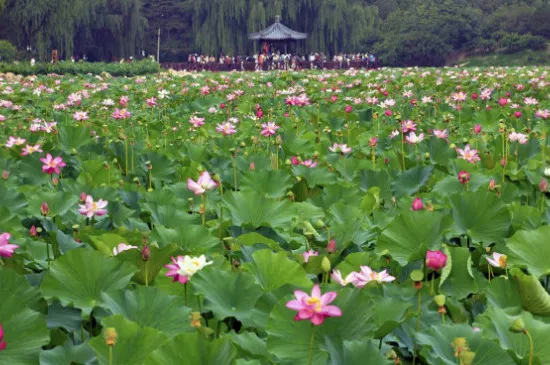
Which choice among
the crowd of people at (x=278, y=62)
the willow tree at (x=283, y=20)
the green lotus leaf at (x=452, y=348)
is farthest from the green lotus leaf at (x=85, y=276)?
the willow tree at (x=283, y=20)

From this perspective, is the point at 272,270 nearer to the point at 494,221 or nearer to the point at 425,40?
the point at 494,221

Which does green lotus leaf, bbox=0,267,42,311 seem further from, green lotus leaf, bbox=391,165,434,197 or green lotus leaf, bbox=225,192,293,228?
green lotus leaf, bbox=391,165,434,197

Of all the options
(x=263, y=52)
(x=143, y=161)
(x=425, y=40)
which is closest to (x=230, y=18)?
(x=263, y=52)

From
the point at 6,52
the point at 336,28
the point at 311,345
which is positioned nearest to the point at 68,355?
the point at 311,345

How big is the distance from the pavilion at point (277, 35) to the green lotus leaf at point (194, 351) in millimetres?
27569

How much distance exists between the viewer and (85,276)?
1086 millimetres

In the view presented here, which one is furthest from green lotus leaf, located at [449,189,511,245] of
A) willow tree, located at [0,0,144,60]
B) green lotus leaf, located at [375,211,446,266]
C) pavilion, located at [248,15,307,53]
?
pavilion, located at [248,15,307,53]

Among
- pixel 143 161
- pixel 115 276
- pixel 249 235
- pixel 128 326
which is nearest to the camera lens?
pixel 128 326

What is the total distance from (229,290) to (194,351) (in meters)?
0.25

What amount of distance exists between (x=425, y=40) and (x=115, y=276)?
1153 inches

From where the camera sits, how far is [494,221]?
149cm

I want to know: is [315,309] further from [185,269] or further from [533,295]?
[533,295]

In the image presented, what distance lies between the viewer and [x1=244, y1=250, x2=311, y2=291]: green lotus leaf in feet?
3.72

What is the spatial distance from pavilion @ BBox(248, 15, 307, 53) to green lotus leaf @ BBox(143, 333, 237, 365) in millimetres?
27569
